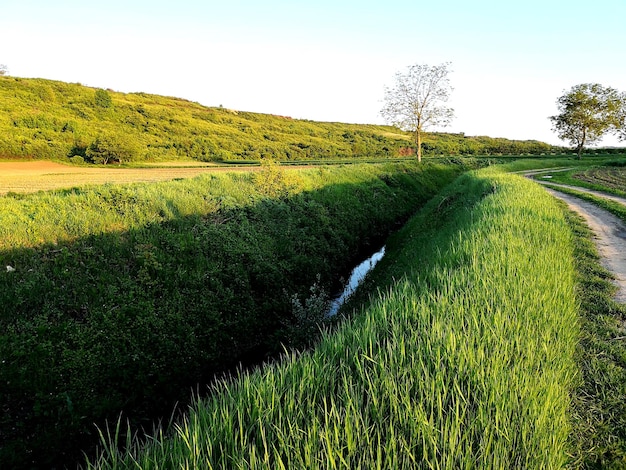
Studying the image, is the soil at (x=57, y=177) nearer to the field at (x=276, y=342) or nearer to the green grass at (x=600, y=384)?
the field at (x=276, y=342)

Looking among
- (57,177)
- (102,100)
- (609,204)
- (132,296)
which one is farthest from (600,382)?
(102,100)

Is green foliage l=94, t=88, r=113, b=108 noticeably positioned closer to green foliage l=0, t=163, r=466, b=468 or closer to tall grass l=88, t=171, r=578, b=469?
green foliage l=0, t=163, r=466, b=468

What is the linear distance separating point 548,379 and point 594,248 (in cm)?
677

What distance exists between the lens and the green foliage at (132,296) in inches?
179

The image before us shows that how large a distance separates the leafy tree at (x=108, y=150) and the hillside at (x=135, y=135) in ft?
0.30

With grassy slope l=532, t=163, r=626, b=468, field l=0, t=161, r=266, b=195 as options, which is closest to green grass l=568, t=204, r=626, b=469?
grassy slope l=532, t=163, r=626, b=468

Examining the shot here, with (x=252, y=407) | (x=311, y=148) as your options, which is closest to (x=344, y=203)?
(x=252, y=407)

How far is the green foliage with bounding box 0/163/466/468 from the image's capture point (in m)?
4.55

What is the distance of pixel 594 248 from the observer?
24.6 ft

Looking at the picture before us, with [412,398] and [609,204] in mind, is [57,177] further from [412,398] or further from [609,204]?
[609,204]

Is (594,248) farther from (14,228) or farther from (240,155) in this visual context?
(240,155)

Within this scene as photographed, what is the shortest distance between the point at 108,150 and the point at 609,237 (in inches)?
1608

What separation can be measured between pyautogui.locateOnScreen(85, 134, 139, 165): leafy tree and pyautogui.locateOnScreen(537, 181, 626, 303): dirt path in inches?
1550

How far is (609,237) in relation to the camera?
28.1 ft
